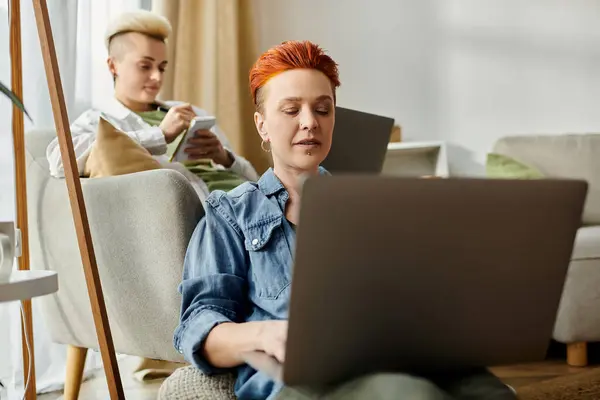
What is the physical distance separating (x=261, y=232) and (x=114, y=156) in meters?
0.71

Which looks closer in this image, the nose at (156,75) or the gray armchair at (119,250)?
the gray armchair at (119,250)

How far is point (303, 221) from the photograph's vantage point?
76 cm

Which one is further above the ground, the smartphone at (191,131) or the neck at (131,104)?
the neck at (131,104)

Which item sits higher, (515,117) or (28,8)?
(28,8)

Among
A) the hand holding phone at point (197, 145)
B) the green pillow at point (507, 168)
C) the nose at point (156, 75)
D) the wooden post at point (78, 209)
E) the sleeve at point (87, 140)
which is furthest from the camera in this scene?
the green pillow at point (507, 168)

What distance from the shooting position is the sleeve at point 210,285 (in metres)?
1.11

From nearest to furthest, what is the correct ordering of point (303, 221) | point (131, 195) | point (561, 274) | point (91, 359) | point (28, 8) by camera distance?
point (303, 221)
point (561, 274)
point (131, 195)
point (28, 8)
point (91, 359)

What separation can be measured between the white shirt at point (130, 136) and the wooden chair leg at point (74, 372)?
49 centimetres

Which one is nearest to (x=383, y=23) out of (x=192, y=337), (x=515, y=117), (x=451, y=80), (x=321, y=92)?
(x=451, y=80)

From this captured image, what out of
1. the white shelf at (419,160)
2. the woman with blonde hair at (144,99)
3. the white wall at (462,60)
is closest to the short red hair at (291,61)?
the woman with blonde hair at (144,99)

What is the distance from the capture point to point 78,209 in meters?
1.60

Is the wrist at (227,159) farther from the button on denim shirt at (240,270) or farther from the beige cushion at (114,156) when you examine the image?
the button on denim shirt at (240,270)

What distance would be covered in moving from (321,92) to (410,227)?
502 millimetres

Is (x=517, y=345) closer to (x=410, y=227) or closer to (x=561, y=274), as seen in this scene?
(x=561, y=274)
